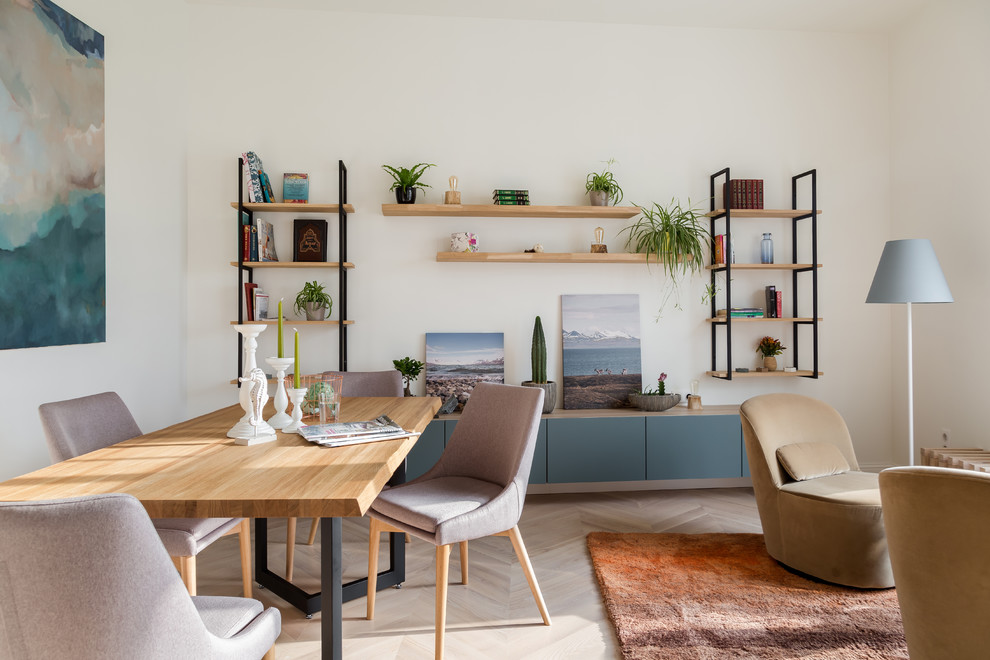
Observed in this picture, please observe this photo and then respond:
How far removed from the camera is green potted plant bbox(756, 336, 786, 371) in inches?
150

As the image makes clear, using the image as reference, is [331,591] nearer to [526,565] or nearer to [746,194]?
[526,565]

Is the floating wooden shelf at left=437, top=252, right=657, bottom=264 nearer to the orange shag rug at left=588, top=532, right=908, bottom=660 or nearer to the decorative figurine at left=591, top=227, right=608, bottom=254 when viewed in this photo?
the decorative figurine at left=591, top=227, right=608, bottom=254

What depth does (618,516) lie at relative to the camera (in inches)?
131

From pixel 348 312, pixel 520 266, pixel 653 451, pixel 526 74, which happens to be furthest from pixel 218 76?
pixel 653 451

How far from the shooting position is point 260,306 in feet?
11.5

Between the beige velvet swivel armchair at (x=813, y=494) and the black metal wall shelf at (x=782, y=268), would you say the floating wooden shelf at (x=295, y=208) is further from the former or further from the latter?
the beige velvet swivel armchair at (x=813, y=494)

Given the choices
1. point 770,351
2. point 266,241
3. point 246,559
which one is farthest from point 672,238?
point 246,559

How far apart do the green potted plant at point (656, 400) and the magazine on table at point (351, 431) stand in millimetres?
2057

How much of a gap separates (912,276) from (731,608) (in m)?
2.04

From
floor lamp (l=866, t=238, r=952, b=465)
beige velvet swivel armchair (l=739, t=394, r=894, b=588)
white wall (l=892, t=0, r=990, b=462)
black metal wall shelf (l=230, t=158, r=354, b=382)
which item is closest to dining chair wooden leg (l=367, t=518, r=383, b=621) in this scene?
black metal wall shelf (l=230, t=158, r=354, b=382)

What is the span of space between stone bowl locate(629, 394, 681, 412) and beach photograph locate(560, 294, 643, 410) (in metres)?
0.18

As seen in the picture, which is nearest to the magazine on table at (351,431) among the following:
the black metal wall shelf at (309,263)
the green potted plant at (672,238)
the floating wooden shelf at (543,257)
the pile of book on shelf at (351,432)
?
the pile of book on shelf at (351,432)

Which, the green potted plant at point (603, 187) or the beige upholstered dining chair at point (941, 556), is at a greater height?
the green potted plant at point (603, 187)

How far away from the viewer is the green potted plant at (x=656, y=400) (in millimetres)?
3574
